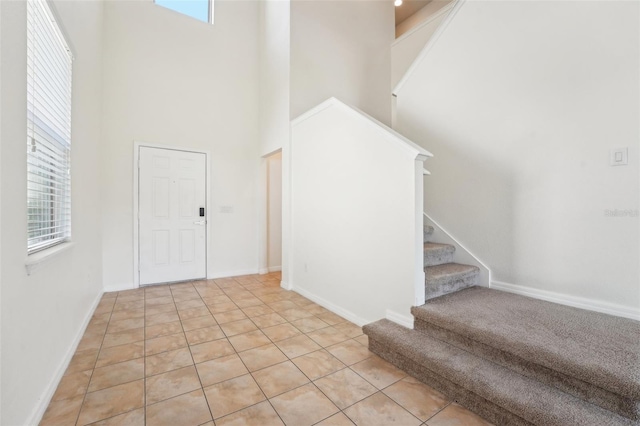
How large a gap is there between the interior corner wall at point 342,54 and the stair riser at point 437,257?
2.57 metres

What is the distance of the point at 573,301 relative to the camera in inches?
85.5

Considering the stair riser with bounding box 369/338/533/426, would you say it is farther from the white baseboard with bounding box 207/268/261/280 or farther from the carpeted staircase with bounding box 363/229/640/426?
the white baseboard with bounding box 207/268/261/280

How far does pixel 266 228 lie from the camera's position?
486 cm

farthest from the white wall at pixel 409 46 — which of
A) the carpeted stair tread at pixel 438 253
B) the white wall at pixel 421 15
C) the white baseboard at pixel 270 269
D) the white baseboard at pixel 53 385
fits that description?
the white baseboard at pixel 53 385

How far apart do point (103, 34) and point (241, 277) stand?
390 centimetres

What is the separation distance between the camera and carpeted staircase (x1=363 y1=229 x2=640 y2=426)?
1.29 meters

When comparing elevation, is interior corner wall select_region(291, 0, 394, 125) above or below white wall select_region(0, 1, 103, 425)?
above

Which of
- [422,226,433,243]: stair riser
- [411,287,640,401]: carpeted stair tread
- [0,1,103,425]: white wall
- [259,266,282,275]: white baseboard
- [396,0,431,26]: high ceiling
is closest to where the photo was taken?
[0,1,103,425]: white wall

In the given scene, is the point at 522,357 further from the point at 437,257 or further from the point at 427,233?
the point at 427,233

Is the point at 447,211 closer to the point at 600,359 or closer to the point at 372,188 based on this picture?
the point at 372,188

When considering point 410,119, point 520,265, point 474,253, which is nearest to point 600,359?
point 520,265

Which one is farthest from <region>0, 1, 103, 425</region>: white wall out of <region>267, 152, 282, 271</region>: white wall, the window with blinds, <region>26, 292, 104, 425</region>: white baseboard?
<region>267, 152, 282, 271</region>: white wall

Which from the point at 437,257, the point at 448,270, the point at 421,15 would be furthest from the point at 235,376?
the point at 421,15

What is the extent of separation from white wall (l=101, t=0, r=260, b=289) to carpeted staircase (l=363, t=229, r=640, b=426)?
3239 millimetres
